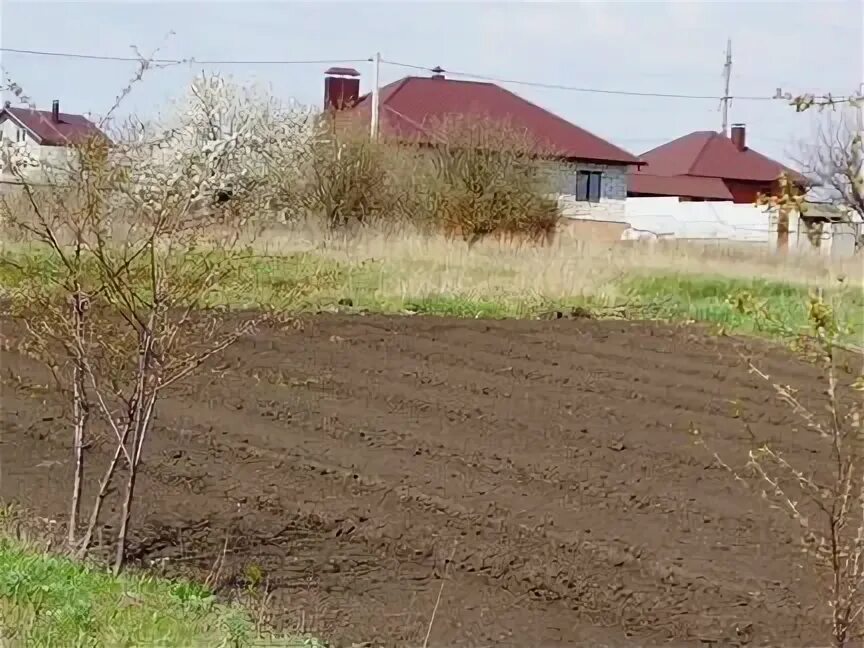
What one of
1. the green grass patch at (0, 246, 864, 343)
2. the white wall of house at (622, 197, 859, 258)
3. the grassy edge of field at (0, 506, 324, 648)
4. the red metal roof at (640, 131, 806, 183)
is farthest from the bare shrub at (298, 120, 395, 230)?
the red metal roof at (640, 131, 806, 183)

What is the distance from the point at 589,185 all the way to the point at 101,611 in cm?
3515

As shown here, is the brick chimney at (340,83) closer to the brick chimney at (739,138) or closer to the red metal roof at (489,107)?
the red metal roof at (489,107)

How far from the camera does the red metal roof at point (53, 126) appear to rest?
198 inches

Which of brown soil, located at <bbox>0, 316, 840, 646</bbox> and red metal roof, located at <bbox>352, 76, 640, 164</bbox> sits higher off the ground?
red metal roof, located at <bbox>352, 76, 640, 164</bbox>

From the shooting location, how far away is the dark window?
37597 mm

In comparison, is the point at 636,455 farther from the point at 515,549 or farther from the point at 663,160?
the point at 663,160

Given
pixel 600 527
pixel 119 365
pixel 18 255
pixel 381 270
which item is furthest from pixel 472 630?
pixel 381 270

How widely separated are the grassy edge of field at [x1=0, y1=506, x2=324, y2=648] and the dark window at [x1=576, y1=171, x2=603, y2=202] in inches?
1342

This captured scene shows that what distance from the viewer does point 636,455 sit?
7148mm

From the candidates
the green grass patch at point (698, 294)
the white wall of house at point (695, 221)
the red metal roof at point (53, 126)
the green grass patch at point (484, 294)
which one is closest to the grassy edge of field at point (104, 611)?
the red metal roof at point (53, 126)

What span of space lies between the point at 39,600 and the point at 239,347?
717cm

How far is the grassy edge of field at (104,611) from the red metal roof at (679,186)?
4080 cm

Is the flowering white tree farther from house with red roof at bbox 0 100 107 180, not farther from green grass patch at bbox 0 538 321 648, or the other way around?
green grass patch at bbox 0 538 321 648

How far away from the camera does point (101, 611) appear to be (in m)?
3.61
